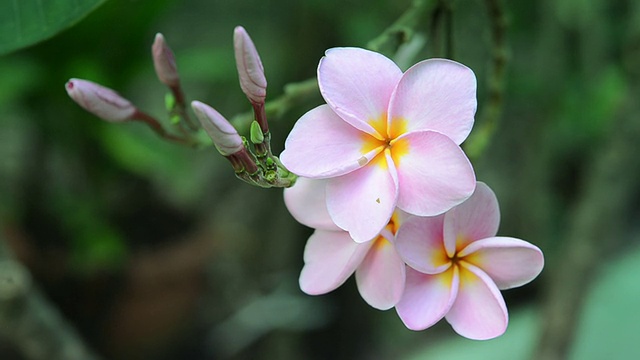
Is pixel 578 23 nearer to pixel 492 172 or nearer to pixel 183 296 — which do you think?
pixel 492 172

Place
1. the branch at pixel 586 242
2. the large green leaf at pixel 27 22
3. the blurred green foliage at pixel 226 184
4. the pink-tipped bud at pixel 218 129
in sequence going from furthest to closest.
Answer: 1. the blurred green foliage at pixel 226 184
2. the branch at pixel 586 242
3. the large green leaf at pixel 27 22
4. the pink-tipped bud at pixel 218 129

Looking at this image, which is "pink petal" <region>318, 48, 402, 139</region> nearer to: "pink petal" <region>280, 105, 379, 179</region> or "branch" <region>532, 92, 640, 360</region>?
"pink petal" <region>280, 105, 379, 179</region>

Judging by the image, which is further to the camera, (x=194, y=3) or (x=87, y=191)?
(x=194, y=3)

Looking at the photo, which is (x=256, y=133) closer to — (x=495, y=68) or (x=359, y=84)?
(x=359, y=84)

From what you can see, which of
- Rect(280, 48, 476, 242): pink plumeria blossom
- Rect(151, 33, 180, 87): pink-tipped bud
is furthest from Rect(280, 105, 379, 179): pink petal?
Rect(151, 33, 180, 87): pink-tipped bud

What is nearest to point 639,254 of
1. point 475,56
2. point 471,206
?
point 475,56

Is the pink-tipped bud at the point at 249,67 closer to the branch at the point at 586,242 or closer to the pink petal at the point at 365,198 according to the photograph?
the pink petal at the point at 365,198

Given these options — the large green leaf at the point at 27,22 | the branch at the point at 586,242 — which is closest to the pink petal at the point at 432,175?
the large green leaf at the point at 27,22
